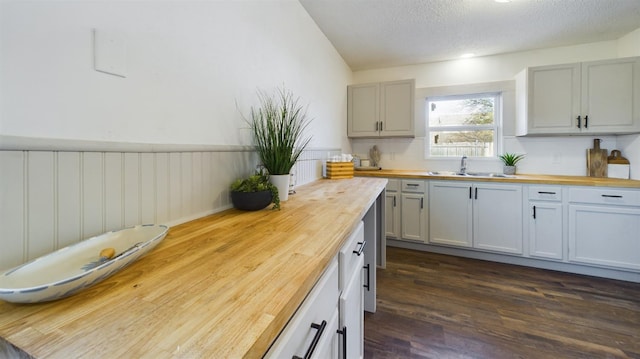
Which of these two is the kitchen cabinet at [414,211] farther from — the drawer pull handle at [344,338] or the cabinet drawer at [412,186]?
the drawer pull handle at [344,338]

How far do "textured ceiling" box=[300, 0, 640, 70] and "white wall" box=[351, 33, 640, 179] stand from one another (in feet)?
0.40

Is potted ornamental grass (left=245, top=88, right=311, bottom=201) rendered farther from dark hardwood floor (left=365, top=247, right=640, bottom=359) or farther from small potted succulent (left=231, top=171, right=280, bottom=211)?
dark hardwood floor (left=365, top=247, right=640, bottom=359)

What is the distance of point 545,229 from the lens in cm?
253

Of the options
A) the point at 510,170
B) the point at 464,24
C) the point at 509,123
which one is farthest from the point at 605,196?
the point at 464,24

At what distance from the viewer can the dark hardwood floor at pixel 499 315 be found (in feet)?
4.93

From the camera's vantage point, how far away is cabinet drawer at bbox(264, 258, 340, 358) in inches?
19.3

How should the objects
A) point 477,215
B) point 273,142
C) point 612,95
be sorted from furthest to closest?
point 477,215, point 612,95, point 273,142

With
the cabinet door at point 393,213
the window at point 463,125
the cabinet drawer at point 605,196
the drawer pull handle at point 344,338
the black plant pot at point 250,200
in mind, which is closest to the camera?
the drawer pull handle at point 344,338

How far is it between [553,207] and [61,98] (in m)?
3.45

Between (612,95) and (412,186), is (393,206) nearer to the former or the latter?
(412,186)

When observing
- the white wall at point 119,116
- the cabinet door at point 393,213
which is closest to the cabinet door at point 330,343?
the white wall at point 119,116

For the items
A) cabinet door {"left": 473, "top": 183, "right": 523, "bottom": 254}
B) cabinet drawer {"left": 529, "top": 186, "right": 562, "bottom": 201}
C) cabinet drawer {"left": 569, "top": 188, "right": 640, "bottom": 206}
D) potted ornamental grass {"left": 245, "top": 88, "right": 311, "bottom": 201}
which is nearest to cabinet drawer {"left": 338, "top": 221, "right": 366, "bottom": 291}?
potted ornamental grass {"left": 245, "top": 88, "right": 311, "bottom": 201}

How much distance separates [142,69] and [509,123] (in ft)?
11.7

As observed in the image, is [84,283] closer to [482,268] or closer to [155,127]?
[155,127]
